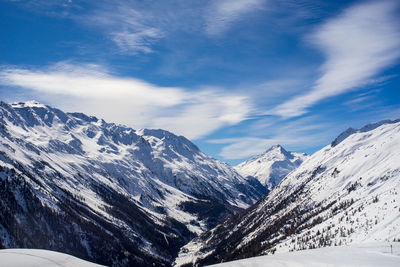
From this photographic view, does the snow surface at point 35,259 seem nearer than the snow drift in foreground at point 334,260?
Yes

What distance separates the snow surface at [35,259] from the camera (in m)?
17.2

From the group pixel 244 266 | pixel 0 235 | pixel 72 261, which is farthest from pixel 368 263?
pixel 0 235

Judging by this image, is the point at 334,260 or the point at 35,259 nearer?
the point at 35,259

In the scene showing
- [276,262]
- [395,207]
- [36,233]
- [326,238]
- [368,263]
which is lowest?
[326,238]

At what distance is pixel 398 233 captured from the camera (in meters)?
125

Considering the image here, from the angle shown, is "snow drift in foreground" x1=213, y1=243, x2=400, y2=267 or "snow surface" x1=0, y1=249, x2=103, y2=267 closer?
"snow surface" x1=0, y1=249, x2=103, y2=267

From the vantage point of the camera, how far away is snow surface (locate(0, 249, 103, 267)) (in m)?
17.2

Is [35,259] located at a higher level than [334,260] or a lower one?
higher

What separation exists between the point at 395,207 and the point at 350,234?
29.8 metres

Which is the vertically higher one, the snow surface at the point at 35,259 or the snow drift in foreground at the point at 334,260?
the snow surface at the point at 35,259

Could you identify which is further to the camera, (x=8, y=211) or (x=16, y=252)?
(x=8, y=211)

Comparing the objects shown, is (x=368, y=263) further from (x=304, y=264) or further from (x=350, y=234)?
(x=350, y=234)

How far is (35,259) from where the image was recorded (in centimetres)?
1841

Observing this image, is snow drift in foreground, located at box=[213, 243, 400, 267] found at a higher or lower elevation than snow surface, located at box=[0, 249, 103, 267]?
lower
